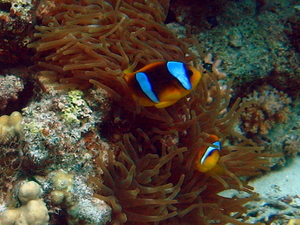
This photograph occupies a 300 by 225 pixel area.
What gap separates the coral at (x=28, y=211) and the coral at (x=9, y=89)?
952 mm

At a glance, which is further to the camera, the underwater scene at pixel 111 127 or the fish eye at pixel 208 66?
the fish eye at pixel 208 66

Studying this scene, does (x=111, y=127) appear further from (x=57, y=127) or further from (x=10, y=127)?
(x=10, y=127)

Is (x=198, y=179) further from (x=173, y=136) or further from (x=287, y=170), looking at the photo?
(x=287, y=170)

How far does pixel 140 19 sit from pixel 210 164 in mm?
1383

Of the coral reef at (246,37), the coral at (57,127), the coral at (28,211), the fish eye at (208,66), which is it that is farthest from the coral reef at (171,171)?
the coral reef at (246,37)

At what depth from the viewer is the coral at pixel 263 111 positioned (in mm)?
3633

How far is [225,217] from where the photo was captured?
7.83ft

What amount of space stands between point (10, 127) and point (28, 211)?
0.64 metres

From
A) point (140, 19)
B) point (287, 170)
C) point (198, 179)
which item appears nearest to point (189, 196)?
point (198, 179)

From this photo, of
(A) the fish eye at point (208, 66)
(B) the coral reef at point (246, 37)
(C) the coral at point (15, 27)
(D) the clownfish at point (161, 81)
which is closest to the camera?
(D) the clownfish at point (161, 81)

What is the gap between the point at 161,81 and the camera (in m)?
2.02

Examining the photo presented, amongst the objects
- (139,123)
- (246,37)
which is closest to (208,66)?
(246,37)

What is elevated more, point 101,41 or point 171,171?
point 101,41

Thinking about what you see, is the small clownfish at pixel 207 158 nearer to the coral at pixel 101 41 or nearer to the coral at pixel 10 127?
the coral at pixel 101 41
